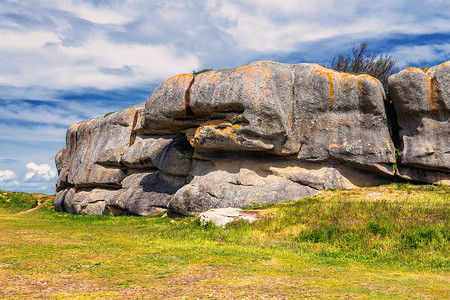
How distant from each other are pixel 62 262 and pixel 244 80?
18.0m

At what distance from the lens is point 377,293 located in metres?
Result: 8.12

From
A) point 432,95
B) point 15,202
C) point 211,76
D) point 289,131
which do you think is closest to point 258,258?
point 289,131

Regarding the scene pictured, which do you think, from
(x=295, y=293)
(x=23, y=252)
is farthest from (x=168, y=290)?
(x=23, y=252)

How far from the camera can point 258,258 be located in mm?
11891

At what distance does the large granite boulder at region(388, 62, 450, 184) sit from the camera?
2419 cm

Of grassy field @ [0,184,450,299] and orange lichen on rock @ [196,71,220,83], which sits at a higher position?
orange lichen on rock @ [196,71,220,83]

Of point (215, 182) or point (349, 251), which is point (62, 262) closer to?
point (349, 251)

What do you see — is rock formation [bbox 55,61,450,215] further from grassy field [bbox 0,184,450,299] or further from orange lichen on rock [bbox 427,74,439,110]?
grassy field [bbox 0,184,450,299]

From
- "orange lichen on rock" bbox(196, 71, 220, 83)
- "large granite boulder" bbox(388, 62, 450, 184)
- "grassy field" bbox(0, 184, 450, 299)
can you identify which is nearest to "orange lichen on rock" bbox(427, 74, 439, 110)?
"large granite boulder" bbox(388, 62, 450, 184)

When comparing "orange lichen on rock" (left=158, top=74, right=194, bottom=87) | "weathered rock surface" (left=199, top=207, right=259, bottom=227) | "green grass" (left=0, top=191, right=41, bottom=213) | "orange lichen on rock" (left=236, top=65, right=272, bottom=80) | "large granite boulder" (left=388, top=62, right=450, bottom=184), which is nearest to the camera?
"weathered rock surface" (left=199, top=207, right=259, bottom=227)

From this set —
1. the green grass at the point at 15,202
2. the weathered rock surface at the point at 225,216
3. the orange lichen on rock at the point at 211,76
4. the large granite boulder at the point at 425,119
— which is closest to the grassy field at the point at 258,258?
the weathered rock surface at the point at 225,216

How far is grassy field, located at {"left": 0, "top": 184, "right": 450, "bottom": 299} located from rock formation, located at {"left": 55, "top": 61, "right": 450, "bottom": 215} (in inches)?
215

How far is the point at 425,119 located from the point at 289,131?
A: 8899 mm

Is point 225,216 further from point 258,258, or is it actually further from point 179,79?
point 179,79
